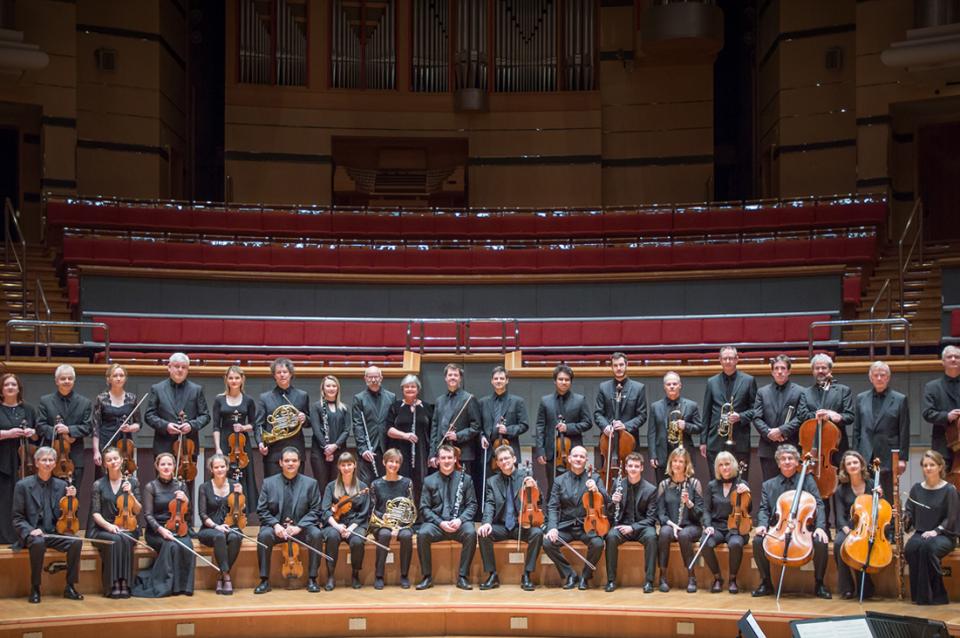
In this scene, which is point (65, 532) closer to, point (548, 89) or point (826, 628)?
point (826, 628)

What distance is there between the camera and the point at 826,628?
A: 4711 mm

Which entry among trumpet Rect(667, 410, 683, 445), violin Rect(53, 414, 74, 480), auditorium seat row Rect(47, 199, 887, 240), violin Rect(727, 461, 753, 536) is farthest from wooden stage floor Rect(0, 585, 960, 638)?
auditorium seat row Rect(47, 199, 887, 240)

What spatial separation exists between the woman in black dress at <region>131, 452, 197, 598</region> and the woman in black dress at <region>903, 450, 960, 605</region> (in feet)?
13.3

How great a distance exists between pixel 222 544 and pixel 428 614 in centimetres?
129

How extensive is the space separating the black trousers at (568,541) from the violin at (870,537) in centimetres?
144

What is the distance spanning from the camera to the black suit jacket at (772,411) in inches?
283

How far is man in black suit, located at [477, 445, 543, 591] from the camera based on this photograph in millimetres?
7223

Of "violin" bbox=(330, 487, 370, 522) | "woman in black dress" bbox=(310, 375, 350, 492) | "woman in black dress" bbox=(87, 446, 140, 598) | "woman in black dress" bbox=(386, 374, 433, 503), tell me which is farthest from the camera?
"woman in black dress" bbox=(386, 374, 433, 503)

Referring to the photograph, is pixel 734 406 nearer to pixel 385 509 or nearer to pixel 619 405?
pixel 619 405

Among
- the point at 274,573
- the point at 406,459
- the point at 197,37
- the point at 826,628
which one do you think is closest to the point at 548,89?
the point at 197,37

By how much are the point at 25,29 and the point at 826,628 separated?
11.3 m

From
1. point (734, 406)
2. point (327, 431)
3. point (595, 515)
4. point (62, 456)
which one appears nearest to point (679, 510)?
point (595, 515)

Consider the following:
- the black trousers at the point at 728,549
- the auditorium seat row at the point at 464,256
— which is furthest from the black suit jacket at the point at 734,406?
the auditorium seat row at the point at 464,256

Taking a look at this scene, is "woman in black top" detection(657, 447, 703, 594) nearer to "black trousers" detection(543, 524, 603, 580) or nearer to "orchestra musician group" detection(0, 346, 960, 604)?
"orchestra musician group" detection(0, 346, 960, 604)
